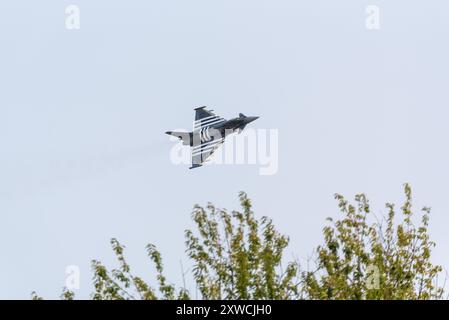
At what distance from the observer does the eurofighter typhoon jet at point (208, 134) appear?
279ft

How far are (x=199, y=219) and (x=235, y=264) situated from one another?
3092 millimetres

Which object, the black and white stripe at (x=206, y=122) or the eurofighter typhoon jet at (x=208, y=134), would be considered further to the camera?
the black and white stripe at (x=206, y=122)

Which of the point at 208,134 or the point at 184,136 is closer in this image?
the point at 184,136

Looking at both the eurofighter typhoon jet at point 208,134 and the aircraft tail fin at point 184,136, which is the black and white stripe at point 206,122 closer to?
A: the eurofighter typhoon jet at point 208,134

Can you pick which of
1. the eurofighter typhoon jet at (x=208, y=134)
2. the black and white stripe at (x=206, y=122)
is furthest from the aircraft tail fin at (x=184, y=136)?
the black and white stripe at (x=206, y=122)

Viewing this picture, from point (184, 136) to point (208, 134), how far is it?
153 inches

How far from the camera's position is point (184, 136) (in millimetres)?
85375

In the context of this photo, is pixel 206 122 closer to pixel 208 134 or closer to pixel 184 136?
pixel 208 134

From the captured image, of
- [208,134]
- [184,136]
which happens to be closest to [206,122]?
[208,134]

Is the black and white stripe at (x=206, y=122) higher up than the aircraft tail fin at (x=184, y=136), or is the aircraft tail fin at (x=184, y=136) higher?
the black and white stripe at (x=206, y=122)

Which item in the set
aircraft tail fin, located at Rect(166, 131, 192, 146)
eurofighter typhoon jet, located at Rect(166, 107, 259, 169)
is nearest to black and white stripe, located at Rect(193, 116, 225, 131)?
eurofighter typhoon jet, located at Rect(166, 107, 259, 169)
